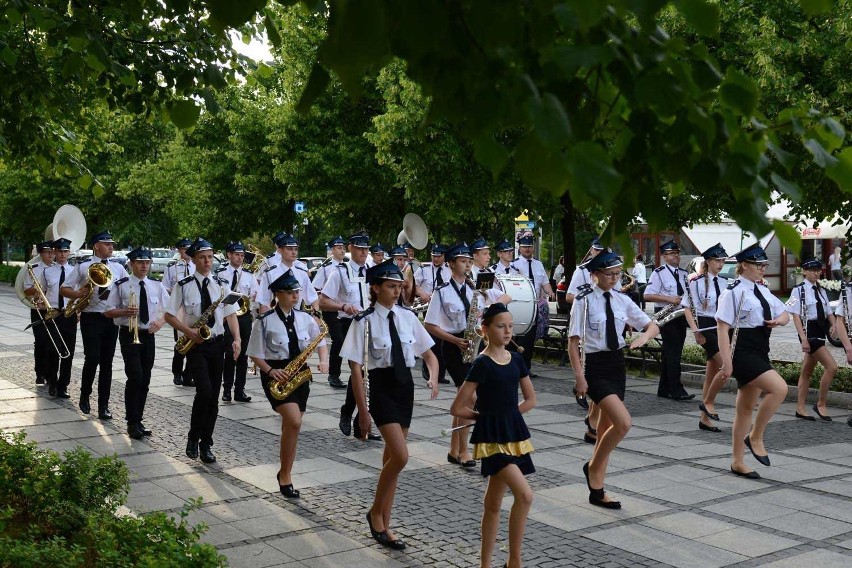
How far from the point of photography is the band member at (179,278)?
1517 cm

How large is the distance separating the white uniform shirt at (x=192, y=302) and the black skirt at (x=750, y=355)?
5171 mm

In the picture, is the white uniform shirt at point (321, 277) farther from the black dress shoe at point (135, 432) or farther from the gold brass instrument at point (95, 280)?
the black dress shoe at point (135, 432)

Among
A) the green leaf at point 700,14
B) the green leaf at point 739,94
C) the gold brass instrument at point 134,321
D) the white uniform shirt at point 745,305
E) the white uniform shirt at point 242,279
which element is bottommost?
the gold brass instrument at point 134,321

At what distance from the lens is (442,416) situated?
40.6 ft

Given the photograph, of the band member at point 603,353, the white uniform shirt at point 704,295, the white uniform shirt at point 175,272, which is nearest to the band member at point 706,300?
the white uniform shirt at point 704,295

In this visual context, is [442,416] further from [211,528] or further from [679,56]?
[679,56]

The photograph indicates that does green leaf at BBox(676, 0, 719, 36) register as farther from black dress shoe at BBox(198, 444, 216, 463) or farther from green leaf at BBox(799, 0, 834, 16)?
black dress shoe at BBox(198, 444, 216, 463)

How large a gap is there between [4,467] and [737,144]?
19.5 feet

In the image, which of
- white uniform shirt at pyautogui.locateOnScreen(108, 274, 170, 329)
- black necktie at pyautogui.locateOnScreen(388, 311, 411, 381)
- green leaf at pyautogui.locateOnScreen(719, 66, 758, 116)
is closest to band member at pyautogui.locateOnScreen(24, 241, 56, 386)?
white uniform shirt at pyautogui.locateOnScreen(108, 274, 170, 329)

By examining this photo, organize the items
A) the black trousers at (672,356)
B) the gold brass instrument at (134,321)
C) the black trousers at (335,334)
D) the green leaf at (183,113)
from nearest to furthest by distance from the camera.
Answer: the green leaf at (183,113), the gold brass instrument at (134,321), the black trousers at (672,356), the black trousers at (335,334)

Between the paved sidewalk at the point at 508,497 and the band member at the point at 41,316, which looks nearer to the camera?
the paved sidewalk at the point at 508,497

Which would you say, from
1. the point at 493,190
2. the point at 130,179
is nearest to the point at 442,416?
the point at 493,190

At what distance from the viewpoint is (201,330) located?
32.1 feet

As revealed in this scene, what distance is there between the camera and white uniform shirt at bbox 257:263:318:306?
13.4 meters
